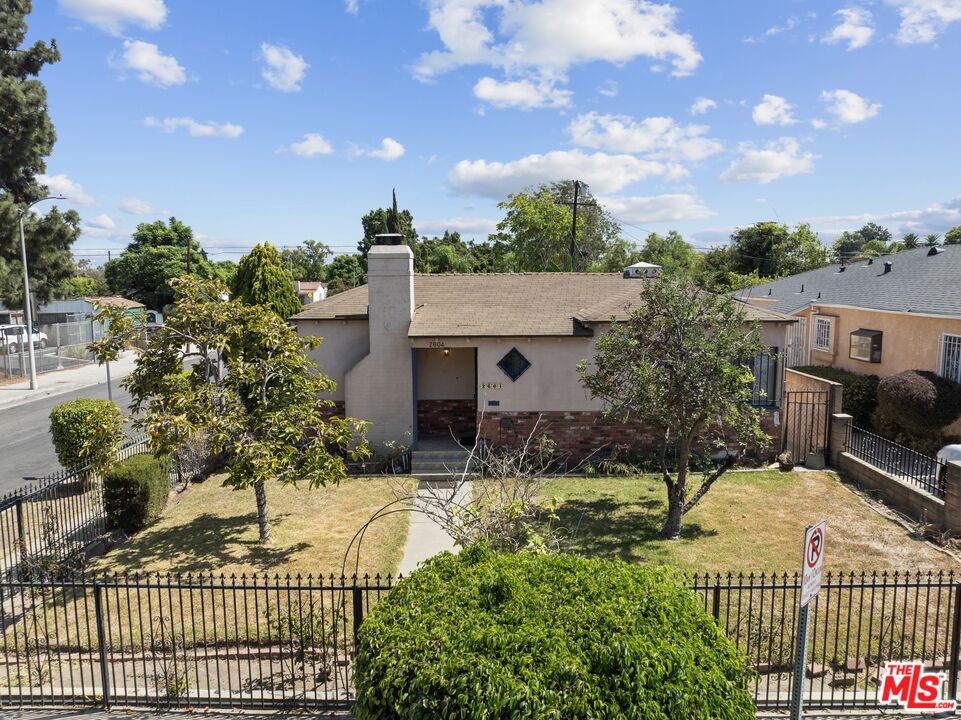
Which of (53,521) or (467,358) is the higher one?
(467,358)

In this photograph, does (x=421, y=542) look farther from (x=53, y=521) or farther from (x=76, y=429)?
(x=76, y=429)

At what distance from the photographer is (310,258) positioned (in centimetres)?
9294

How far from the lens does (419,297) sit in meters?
19.8

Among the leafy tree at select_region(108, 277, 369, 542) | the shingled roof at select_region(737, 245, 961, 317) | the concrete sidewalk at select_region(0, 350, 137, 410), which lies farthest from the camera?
the concrete sidewalk at select_region(0, 350, 137, 410)

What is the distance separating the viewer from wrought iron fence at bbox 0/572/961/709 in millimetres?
7289

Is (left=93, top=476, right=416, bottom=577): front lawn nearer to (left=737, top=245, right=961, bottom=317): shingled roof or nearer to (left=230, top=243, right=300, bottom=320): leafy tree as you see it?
(left=230, top=243, right=300, bottom=320): leafy tree

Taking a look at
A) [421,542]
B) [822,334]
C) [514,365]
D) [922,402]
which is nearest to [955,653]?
[421,542]

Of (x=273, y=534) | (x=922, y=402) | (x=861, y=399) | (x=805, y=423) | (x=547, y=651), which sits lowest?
(x=273, y=534)

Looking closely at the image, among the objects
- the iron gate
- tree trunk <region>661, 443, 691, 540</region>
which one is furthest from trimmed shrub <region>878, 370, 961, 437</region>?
tree trunk <region>661, 443, 691, 540</region>

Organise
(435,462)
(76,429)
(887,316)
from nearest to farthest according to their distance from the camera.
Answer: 1. (76,429)
2. (435,462)
3. (887,316)

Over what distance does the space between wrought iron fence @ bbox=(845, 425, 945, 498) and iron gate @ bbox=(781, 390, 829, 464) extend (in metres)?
0.71

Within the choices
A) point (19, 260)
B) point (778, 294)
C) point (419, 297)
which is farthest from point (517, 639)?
point (19, 260)

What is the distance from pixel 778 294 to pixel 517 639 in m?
31.3

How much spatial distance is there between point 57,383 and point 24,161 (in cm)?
1191
